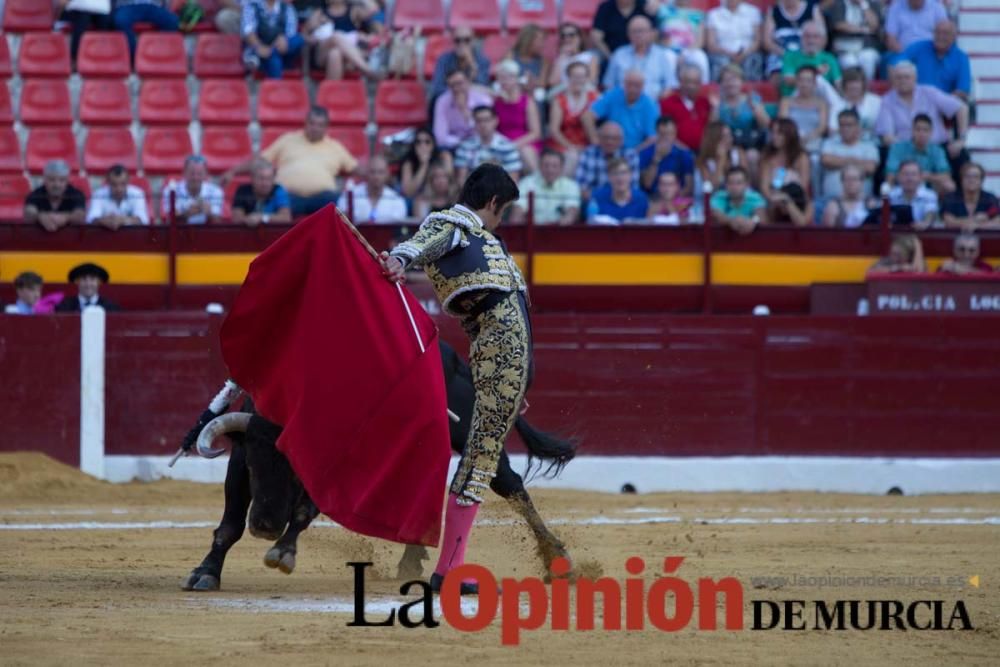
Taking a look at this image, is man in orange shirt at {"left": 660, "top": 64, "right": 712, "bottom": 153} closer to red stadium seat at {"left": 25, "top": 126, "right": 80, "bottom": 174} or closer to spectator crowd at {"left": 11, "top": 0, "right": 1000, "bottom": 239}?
spectator crowd at {"left": 11, "top": 0, "right": 1000, "bottom": 239}

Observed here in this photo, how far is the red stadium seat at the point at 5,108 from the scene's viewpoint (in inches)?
482

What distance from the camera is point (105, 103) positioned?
12.4 metres

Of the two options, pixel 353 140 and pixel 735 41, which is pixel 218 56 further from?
pixel 735 41

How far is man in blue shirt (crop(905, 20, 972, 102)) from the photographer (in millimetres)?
11938

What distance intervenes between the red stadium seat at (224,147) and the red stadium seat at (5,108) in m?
1.42

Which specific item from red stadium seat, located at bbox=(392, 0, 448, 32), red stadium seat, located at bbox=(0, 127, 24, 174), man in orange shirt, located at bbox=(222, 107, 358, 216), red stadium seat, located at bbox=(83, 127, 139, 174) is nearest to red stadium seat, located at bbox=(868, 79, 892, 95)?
red stadium seat, located at bbox=(392, 0, 448, 32)

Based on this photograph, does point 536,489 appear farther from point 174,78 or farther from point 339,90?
point 174,78

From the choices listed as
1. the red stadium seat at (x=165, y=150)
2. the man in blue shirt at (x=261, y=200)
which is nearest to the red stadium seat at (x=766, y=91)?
the man in blue shirt at (x=261, y=200)

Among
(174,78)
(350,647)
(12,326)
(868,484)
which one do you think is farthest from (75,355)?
(350,647)

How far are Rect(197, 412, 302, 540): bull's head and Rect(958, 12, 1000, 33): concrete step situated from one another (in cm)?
875

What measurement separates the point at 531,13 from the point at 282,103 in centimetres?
201

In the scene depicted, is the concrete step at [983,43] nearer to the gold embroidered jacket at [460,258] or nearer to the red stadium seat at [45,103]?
the red stadium seat at [45,103]

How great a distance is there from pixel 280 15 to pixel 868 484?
5.20 meters

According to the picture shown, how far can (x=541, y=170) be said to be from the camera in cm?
1096
